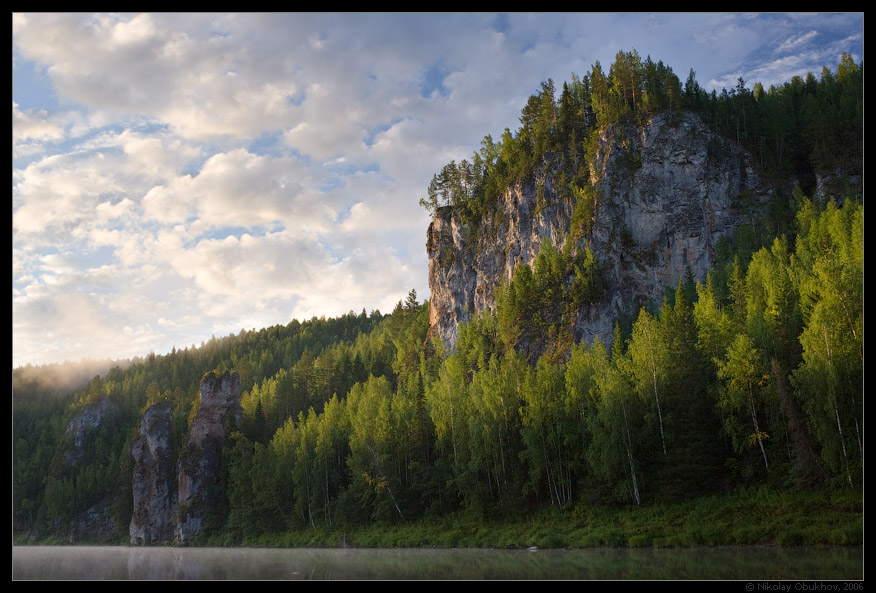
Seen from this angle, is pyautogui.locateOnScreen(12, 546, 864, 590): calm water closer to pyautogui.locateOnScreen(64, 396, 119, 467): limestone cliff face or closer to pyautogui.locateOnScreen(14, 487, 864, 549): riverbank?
pyautogui.locateOnScreen(14, 487, 864, 549): riverbank

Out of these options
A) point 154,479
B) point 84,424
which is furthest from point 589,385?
point 84,424

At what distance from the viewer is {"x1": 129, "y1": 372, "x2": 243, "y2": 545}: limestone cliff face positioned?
90875 mm

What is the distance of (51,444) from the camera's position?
516 feet

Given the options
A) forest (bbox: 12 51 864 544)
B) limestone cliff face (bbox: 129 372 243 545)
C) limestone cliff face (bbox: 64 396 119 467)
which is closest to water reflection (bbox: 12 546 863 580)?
forest (bbox: 12 51 864 544)

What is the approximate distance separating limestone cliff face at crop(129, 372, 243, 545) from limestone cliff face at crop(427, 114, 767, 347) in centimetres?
4756

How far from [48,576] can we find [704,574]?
31314 millimetres

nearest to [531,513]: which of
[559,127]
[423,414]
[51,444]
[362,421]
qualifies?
[423,414]

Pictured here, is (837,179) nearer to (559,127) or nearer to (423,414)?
(559,127)

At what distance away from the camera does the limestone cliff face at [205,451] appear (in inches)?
3521

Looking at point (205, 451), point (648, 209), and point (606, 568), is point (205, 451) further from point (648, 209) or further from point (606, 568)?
point (606, 568)

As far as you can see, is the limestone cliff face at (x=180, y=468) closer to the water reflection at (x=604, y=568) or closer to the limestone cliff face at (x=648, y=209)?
the limestone cliff face at (x=648, y=209)

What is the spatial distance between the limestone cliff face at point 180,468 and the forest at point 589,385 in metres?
2.54

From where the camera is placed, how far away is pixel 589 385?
55.9m

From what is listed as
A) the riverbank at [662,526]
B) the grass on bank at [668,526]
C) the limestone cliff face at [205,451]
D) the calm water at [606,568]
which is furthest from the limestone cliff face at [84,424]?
the calm water at [606,568]
